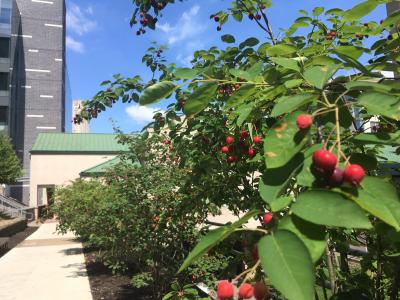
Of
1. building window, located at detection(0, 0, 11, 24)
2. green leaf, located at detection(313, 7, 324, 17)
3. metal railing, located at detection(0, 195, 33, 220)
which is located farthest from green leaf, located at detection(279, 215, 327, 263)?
building window, located at detection(0, 0, 11, 24)

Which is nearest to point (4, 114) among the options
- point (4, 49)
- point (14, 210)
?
point (4, 49)

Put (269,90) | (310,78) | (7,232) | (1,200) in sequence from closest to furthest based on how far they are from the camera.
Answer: (310,78) < (269,90) < (7,232) < (1,200)

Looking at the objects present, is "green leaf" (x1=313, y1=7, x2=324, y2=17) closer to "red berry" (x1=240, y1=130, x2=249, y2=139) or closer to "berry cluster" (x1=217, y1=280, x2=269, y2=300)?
"red berry" (x1=240, y1=130, x2=249, y2=139)

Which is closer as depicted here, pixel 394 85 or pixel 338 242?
pixel 394 85

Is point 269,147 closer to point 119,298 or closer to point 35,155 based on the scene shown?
point 119,298

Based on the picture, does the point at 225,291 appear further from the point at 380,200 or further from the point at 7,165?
the point at 7,165

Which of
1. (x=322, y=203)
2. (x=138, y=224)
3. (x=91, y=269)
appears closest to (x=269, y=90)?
(x=322, y=203)

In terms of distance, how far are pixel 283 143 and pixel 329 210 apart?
24 cm

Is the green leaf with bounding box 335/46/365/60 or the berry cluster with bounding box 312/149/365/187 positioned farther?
the green leaf with bounding box 335/46/365/60

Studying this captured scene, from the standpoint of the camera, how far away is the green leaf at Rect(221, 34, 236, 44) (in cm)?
306

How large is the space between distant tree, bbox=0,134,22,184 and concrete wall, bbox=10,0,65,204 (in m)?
21.8

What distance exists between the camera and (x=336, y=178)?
85 centimetres

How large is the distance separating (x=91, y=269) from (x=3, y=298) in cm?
304

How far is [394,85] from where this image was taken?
1.26 metres
